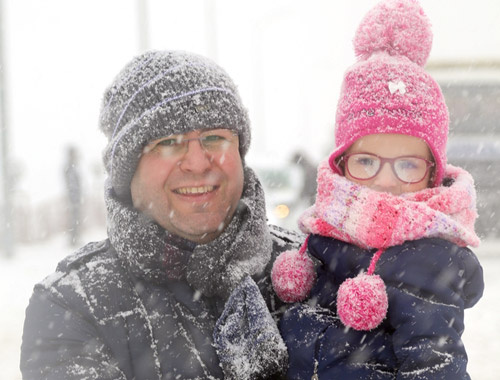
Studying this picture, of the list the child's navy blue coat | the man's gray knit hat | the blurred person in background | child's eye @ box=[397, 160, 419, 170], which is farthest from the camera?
the blurred person in background

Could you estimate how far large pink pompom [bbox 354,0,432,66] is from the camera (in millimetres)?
2162

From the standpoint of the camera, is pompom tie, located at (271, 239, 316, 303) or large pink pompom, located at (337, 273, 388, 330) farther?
pompom tie, located at (271, 239, 316, 303)

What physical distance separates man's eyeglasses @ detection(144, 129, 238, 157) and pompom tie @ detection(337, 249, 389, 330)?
75 cm

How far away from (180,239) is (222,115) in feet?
1.62

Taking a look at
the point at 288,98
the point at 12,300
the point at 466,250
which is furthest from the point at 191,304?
the point at 288,98

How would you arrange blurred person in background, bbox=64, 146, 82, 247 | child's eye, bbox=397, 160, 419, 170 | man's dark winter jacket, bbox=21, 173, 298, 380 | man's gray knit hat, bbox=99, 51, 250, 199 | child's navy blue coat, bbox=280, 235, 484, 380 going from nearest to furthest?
child's navy blue coat, bbox=280, 235, 484, 380
man's dark winter jacket, bbox=21, 173, 298, 380
child's eye, bbox=397, 160, 419, 170
man's gray knit hat, bbox=99, 51, 250, 199
blurred person in background, bbox=64, 146, 82, 247

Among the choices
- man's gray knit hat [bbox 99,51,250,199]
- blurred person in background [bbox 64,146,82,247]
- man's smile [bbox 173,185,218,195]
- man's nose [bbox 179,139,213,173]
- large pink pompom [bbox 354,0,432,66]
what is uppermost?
large pink pompom [bbox 354,0,432,66]

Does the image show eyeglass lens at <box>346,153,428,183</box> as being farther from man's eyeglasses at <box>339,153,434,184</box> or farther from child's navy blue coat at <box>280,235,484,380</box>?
child's navy blue coat at <box>280,235,484,380</box>

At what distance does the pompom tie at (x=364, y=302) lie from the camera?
180 centimetres

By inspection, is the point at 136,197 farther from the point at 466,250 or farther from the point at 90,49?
the point at 90,49

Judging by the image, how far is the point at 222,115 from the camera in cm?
221

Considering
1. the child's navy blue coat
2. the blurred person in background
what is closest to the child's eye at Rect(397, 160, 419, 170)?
the child's navy blue coat

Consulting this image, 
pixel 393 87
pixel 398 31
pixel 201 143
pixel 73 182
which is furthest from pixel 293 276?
pixel 73 182

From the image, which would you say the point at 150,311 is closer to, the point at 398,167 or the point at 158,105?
the point at 158,105
